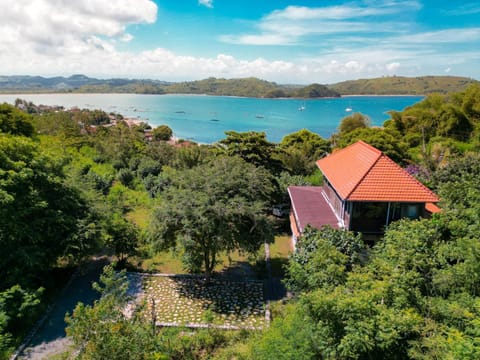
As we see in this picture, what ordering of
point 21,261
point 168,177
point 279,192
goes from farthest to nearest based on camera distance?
point 168,177 < point 279,192 < point 21,261

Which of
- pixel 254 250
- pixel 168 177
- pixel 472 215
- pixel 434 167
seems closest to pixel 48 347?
pixel 254 250

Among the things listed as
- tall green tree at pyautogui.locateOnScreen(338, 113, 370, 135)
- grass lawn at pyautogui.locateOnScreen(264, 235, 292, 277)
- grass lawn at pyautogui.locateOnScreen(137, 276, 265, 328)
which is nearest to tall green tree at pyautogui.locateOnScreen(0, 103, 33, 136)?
grass lawn at pyautogui.locateOnScreen(137, 276, 265, 328)

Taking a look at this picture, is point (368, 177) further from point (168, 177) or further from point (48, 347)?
point (168, 177)

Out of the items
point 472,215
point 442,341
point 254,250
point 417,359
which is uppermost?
point 472,215

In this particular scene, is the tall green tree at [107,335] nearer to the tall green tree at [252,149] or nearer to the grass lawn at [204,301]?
the grass lawn at [204,301]

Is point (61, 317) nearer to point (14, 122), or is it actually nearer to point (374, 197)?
point (374, 197)

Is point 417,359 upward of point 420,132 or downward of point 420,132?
downward

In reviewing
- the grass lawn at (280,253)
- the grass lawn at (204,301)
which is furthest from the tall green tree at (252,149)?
the grass lawn at (204,301)
